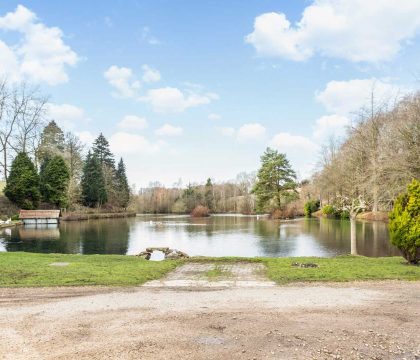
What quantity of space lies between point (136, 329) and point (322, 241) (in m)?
20.0

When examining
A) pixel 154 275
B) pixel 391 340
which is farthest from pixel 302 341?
pixel 154 275

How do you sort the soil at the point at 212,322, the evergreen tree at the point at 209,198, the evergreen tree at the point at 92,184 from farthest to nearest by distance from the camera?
1. the evergreen tree at the point at 209,198
2. the evergreen tree at the point at 92,184
3. the soil at the point at 212,322

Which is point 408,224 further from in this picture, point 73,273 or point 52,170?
point 52,170

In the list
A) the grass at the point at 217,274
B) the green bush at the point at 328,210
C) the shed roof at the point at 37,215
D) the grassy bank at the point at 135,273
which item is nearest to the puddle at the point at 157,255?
the grassy bank at the point at 135,273

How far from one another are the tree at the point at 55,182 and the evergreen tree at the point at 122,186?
684 inches

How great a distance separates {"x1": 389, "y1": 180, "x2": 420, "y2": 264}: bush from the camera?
34.8 feet

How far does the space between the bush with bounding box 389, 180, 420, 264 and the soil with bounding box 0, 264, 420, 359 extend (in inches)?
115

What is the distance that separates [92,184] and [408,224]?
53.3 m

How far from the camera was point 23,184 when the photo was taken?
4434 cm

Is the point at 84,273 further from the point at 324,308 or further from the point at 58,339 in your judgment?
the point at 324,308

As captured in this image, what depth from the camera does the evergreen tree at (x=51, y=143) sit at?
1981 inches

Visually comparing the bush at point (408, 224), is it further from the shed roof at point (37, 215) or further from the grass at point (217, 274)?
the shed roof at point (37, 215)

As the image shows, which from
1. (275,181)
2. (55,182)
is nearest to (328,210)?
(275,181)

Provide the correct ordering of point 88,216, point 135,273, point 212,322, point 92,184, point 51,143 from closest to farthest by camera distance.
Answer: point 212,322, point 135,273, point 88,216, point 51,143, point 92,184
